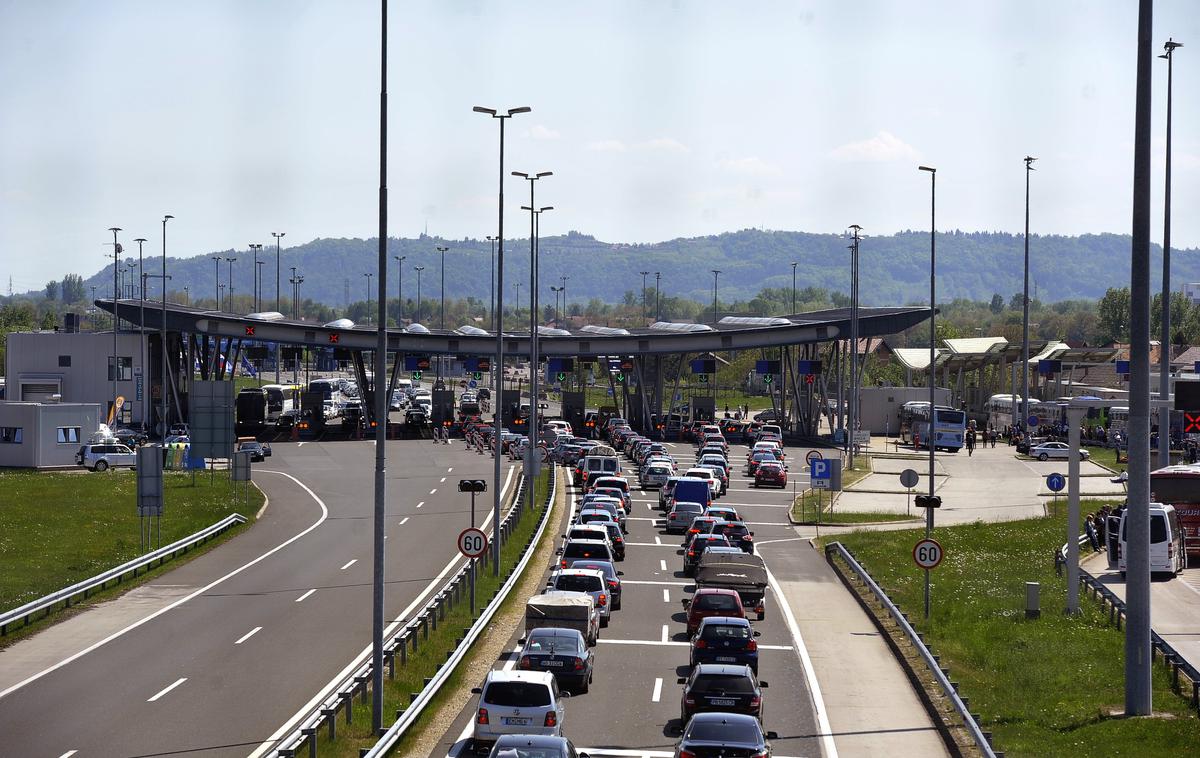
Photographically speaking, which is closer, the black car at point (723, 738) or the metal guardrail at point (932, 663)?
the black car at point (723, 738)

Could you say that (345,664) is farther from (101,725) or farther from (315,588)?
(315,588)

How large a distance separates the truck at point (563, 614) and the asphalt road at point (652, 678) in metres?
0.74

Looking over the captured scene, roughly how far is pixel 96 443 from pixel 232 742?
57291mm

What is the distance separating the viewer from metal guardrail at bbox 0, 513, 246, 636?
101 feet

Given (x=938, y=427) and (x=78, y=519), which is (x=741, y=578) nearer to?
(x=78, y=519)

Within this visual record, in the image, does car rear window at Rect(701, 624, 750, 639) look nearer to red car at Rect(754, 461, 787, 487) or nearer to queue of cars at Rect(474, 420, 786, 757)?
queue of cars at Rect(474, 420, 786, 757)

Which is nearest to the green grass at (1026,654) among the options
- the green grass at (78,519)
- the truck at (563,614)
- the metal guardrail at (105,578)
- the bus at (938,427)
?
the truck at (563,614)

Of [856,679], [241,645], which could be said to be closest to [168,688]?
[241,645]

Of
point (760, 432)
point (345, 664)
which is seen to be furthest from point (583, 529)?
point (760, 432)

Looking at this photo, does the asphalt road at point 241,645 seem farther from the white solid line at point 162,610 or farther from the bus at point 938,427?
the bus at point 938,427

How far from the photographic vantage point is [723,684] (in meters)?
21.2

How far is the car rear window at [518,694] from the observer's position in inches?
782

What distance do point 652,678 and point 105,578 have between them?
1735 centimetres

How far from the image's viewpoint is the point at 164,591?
36719mm
